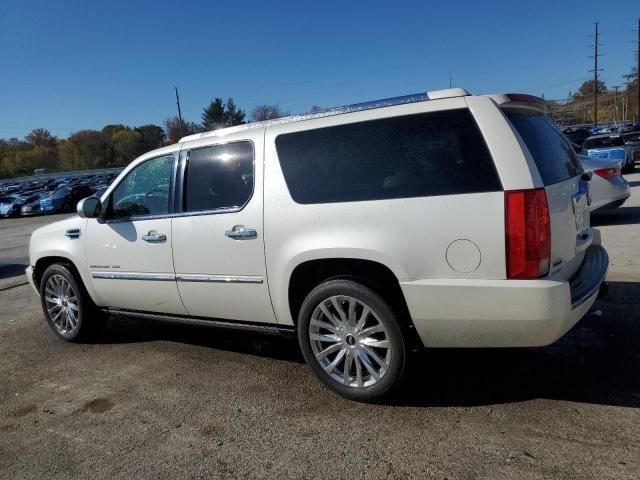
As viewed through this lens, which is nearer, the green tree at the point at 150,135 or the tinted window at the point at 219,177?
the tinted window at the point at 219,177

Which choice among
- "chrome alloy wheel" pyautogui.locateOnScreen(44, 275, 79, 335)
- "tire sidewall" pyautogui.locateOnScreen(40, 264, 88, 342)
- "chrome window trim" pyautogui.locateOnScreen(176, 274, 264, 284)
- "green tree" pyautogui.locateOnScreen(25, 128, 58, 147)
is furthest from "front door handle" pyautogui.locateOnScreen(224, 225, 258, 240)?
"green tree" pyautogui.locateOnScreen(25, 128, 58, 147)

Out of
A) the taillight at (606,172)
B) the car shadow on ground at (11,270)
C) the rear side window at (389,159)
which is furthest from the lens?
the car shadow on ground at (11,270)

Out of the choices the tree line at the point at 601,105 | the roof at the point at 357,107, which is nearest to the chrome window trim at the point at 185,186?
the roof at the point at 357,107

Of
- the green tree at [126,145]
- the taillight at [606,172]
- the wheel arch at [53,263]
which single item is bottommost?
the wheel arch at [53,263]

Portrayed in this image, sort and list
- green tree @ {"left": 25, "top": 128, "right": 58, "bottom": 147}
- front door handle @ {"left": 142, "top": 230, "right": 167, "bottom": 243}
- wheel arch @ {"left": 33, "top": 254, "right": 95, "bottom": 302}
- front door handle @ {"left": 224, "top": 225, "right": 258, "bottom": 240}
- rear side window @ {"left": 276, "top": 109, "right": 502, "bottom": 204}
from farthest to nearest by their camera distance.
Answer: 1. green tree @ {"left": 25, "top": 128, "right": 58, "bottom": 147}
2. wheel arch @ {"left": 33, "top": 254, "right": 95, "bottom": 302}
3. front door handle @ {"left": 142, "top": 230, "right": 167, "bottom": 243}
4. front door handle @ {"left": 224, "top": 225, "right": 258, "bottom": 240}
5. rear side window @ {"left": 276, "top": 109, "right": 502, "bottom": 204}

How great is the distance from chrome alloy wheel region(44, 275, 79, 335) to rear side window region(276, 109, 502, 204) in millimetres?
2898

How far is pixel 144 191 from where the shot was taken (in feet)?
15.4

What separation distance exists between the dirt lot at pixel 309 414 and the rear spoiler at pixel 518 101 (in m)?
1.83

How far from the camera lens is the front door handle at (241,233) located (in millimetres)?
3783

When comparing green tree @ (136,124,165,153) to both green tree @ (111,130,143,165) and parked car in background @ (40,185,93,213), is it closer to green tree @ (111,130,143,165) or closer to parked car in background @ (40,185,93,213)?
green tree @ (111,130,143,165)

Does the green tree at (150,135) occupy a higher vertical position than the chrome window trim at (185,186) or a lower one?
higher

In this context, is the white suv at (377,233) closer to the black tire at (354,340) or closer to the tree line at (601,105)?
the black tire at (354,340)

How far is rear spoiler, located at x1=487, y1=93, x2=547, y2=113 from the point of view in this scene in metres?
3.19

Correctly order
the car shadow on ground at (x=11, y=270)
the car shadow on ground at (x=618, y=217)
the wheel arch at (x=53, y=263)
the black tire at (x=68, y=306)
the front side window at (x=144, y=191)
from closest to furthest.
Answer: the front side window at (x=144, y=191), the wheel arch at (x=53, y=263), the black tire at (x=68, y=306), the car shadow on ground at (x=618, y=217), the car shadow on ground at (x=11, y=270)
